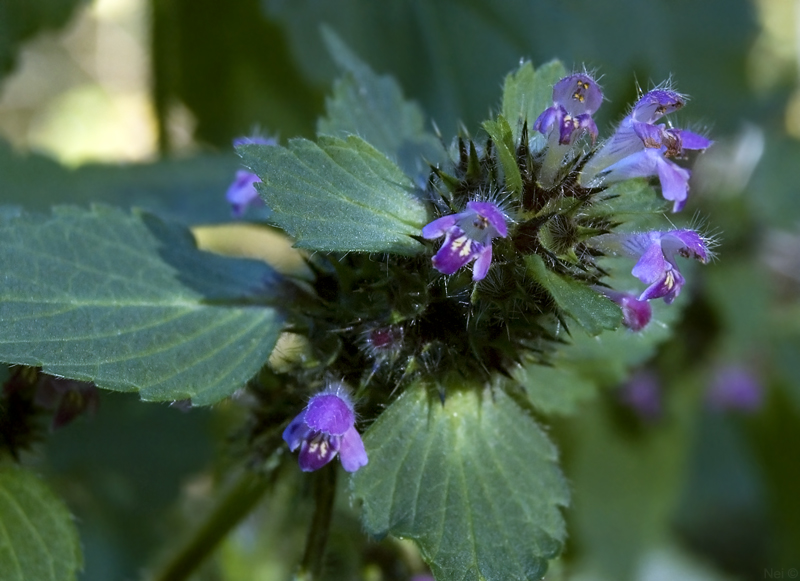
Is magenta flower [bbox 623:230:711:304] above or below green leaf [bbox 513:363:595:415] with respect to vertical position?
above

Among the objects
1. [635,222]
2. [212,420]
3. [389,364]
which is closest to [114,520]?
[212,420]

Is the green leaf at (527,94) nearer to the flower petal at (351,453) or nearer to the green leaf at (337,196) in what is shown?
the green leaf at (337,196)

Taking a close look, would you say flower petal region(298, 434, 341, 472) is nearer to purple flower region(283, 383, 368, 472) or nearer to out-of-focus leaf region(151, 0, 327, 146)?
purple flower region(283, 383, 368, 472)

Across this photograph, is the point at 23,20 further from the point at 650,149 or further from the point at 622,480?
the point at 622,480

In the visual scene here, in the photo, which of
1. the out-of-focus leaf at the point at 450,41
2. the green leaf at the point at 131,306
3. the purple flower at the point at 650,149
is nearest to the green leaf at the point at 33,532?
the green leaf at the point at 131,306

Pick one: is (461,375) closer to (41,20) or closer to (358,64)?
(358,64)

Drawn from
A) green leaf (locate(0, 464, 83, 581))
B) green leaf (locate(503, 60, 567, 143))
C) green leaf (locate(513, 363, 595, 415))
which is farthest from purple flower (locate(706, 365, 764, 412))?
green leaf (locate(0, 464, 83, 581))
